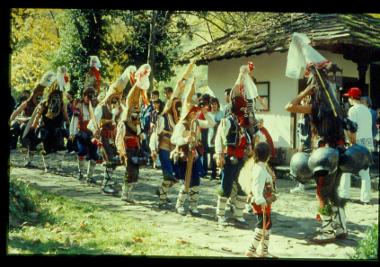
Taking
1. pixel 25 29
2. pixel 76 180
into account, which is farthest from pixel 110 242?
pixel 25 29

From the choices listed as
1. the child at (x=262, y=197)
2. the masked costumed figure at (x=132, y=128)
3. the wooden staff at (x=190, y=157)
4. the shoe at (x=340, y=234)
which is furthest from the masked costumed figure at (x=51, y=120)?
the shoe at (x=340, y=234)

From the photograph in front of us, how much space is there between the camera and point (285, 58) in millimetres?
12875

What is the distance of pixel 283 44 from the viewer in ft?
40.4

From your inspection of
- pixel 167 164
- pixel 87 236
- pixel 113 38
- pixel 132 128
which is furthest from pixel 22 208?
pixel 113 38

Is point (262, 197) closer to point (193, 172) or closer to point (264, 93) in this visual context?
point (193, 172)

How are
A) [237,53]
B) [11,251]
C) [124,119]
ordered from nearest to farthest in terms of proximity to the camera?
[11,251] → [124,119] → [237,53]

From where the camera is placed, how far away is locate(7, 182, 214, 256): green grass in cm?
601

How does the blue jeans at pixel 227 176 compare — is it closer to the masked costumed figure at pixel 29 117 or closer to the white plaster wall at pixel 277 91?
the masked costumed figure at pixel 29 117

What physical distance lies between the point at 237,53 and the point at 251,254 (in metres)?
7.99

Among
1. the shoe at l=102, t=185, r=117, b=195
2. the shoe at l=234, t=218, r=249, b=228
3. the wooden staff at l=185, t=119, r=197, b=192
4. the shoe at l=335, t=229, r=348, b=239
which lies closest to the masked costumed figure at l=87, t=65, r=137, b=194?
the shoe at l=102, t=185, r=117, b=195

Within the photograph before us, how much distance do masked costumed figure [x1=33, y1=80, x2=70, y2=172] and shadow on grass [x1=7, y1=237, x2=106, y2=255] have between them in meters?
4.54

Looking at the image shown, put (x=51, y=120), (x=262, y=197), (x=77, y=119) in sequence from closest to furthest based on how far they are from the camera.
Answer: (x=262, y=197)
(x=77, y=119)
(x=51, y=120)

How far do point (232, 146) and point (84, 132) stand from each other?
3557 millimetres

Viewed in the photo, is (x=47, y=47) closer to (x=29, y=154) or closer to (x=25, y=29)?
(x=25, y=29)
